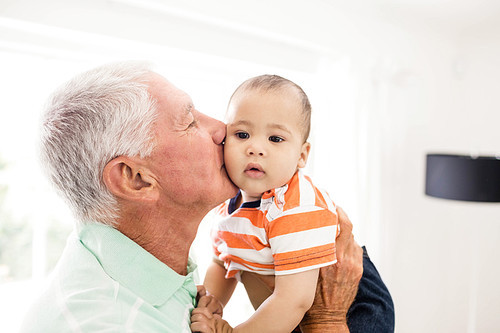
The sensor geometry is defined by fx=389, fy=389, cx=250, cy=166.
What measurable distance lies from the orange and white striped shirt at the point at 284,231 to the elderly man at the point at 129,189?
10 centimetres

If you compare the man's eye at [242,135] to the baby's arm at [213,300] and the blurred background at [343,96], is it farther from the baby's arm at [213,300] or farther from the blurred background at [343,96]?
the baby's arm at [213,300]

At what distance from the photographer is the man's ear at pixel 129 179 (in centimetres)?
96

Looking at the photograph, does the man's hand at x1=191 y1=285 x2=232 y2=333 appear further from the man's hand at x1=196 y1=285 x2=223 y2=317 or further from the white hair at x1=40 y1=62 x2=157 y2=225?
the white hair at x1=40 y1=62 x2=157 y2=225

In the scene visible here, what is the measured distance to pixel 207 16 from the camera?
2029 mm

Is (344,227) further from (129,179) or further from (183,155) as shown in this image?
(129,179)

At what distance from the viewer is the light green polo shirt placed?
0.81 meters

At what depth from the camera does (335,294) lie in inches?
46.6

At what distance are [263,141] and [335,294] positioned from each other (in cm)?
53

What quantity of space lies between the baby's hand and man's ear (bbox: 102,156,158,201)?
1.05ft

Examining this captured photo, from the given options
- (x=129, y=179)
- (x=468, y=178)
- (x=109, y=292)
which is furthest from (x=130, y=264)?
(x=468, y=178)

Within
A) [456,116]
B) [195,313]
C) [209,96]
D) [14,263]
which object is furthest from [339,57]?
[14,263]

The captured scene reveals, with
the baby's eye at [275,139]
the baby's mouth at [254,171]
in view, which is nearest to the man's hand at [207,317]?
the baby's mouth at [254,171]

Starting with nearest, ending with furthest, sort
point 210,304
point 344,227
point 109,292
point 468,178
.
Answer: point 109,292 < point 210,304 < point 344,227 < point 468,178

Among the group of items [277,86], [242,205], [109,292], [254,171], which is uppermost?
[277,86]
